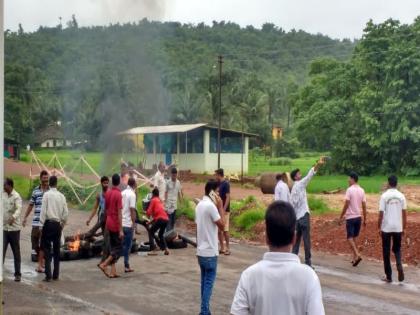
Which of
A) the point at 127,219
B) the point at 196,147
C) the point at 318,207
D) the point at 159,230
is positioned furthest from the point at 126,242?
the point at 196,147

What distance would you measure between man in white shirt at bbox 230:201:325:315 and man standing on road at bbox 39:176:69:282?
854 centimetres

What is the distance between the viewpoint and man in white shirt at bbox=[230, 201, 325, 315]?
11.8ft

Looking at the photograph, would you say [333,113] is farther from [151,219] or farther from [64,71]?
[151,219]

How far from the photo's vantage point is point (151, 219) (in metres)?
14.7

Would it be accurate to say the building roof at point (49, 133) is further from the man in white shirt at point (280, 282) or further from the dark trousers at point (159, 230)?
the man in white shirt at point (280, 282)

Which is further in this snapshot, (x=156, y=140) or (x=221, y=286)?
(x=156, y=140)

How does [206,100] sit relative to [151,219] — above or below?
above

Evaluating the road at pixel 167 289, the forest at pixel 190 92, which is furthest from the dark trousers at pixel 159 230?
the forest at pixel 190 92

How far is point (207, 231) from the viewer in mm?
8750

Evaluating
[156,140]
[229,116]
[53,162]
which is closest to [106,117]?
[156,140]

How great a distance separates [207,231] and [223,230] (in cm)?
117

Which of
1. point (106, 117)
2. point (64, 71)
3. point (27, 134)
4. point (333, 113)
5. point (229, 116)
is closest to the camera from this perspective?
point (106, 117)

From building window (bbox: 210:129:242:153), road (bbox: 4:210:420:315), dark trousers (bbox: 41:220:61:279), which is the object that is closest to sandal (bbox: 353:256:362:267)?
road (bbox: 4:210:420:315)

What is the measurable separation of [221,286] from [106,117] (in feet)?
113
